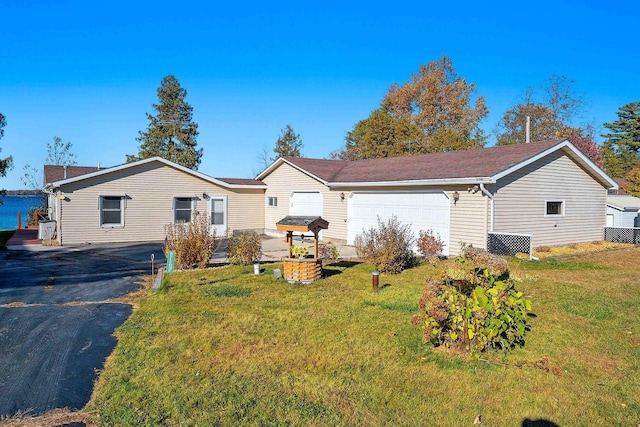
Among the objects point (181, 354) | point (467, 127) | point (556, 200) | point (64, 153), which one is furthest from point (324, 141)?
point (181, 354)

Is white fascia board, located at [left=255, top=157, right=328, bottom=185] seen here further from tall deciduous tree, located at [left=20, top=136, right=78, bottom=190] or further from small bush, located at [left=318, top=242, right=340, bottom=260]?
tall deciduous tree, located at [left=20, top=136, right=78, bottom=190]

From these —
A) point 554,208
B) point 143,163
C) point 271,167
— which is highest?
point 271,167

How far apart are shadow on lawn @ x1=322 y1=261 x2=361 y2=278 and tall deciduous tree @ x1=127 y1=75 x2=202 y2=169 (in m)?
31.2

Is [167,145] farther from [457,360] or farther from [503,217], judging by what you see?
[457,360]

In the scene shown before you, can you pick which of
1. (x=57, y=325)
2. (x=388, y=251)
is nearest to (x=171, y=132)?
(x=388, y=251)

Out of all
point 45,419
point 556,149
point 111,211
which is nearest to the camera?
point 45,419

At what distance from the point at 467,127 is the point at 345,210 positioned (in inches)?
981

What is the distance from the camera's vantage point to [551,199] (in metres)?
15.1

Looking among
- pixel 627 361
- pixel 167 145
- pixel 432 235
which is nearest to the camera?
pixel 627 361

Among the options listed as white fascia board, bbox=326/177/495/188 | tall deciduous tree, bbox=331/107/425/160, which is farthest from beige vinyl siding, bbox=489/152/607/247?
tall deciduous tree, bbox=331/107/425/160

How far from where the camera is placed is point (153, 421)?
381 cm

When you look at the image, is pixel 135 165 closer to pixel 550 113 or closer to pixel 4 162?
pixel 4 162

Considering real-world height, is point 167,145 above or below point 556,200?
above

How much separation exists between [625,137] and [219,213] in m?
45.2
